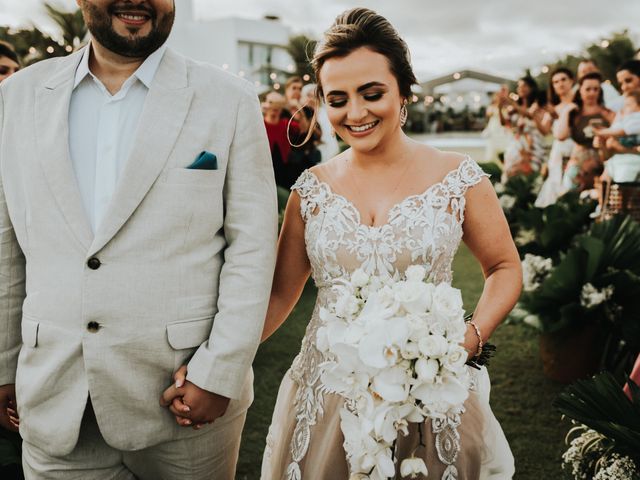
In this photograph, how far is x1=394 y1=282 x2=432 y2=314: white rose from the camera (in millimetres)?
1356

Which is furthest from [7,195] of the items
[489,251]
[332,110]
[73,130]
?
[489,251]

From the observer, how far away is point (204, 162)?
1764mm

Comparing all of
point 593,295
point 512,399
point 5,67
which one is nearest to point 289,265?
point 593,295

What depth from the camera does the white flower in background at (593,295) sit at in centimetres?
380

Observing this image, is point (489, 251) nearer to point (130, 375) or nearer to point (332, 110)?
point (332, 110)

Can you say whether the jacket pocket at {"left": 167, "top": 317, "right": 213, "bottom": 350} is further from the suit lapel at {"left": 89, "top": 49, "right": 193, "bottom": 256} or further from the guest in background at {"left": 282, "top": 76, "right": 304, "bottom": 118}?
the guest in background at {"left": 282, "top": 76, "right": 304, "bottom": 118}

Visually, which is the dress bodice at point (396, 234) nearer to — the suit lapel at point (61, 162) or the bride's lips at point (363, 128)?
the bride's lips at point (363, 128)

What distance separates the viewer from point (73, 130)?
5.92ft

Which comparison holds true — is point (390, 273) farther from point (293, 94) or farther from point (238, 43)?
point (238, 43)

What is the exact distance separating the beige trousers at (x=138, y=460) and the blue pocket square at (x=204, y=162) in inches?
32.8

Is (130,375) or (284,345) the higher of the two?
(130,375)

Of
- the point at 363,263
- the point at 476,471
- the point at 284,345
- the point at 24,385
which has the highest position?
the point at 363,263

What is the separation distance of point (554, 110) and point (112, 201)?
328 inches

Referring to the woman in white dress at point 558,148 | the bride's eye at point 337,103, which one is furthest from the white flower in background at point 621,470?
the woman in white dress at point 558,148
